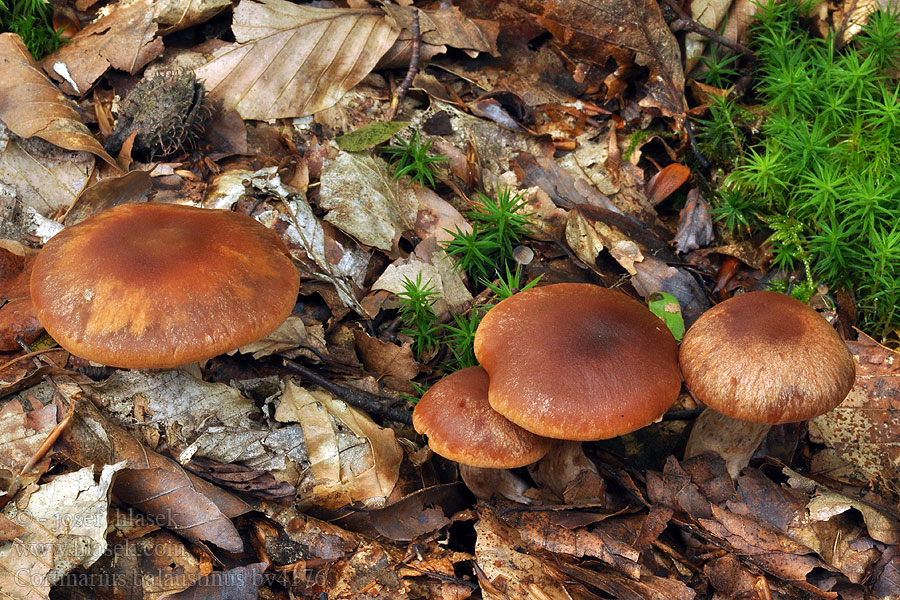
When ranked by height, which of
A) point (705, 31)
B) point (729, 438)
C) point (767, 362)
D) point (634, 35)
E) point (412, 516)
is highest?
point (705, 31)

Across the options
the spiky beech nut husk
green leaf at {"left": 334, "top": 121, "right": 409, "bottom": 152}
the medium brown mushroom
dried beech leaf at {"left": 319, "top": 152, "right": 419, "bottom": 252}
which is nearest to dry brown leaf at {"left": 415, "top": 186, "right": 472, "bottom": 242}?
dried beech leaf at {"left": 319, "top": 152, "right": 419, "bottom": 252}

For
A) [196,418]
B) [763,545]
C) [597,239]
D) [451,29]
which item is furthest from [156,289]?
[451,29]

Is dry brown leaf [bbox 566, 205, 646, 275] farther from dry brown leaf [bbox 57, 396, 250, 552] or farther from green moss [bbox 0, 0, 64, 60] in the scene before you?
green moss [bbox 0, 0, 64, 60]

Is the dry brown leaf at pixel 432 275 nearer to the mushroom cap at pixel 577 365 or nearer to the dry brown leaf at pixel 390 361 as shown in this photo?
the dry brown leaf at pixel 390 361

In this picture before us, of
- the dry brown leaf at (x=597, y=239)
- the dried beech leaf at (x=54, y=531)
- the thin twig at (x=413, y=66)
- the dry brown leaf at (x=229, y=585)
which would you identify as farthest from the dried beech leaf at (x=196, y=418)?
the thin twig at (x=413, y=66)

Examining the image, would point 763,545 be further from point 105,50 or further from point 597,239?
point 105,50

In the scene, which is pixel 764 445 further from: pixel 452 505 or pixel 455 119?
pixel 455 119
